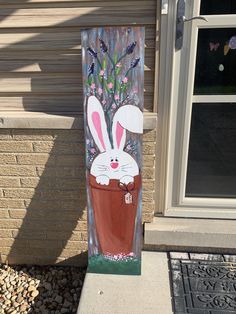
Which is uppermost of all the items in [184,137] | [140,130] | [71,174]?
[140,130]

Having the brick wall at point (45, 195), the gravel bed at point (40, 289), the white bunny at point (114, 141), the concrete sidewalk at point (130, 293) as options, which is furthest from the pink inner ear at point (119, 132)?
the gravel bed at point (40, 289)

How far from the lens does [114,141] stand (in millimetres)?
2262

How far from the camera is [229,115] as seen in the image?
2.50 m

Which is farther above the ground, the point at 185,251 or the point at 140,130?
the point at 140,130

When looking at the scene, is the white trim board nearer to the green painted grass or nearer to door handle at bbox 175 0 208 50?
the green painted grass

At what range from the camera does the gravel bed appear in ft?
8.41

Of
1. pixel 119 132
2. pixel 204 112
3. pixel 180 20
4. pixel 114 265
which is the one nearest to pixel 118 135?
pixel 119 132

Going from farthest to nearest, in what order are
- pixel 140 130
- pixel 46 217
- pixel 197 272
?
pixel 46 217, pixel 197 272, pixel 140 130

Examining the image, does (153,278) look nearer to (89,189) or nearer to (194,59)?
(89,189)

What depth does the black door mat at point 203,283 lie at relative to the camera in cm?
227

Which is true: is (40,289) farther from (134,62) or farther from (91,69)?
→ (134,62)

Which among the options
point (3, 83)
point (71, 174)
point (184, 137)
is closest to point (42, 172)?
Answer: point (71, 174)

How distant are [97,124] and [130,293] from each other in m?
1.12

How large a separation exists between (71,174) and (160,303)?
1.05 m
